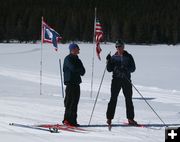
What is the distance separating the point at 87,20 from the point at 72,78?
334ft

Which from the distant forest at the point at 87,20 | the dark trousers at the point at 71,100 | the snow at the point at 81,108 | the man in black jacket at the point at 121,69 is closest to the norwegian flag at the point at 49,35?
the snow at the point at 81,108

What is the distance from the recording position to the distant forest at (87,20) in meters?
104

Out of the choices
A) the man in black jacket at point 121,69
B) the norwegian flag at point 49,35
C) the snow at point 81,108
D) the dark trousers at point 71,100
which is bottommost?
the snow at point 81,108

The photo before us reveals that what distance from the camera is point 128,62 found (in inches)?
385

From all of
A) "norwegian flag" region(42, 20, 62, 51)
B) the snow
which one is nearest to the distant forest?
the snow

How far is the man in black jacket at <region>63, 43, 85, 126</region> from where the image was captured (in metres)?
9.39

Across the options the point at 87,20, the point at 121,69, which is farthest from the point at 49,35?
the point at 87,20

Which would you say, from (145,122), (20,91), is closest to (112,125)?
(145,122)

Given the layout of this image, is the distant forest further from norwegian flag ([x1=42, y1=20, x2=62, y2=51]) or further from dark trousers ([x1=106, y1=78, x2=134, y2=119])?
dark trousers ([x1=106, y1=78, x2=134, y2=119])

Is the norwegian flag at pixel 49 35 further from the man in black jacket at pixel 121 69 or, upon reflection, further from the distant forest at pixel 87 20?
the distant forest at pixel 87 20

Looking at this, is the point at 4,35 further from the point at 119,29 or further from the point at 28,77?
the point at 28,77

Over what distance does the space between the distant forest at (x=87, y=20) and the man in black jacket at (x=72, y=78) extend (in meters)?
86.4

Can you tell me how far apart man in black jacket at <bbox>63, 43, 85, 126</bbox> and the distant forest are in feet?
284

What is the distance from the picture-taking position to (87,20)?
4353 inches
